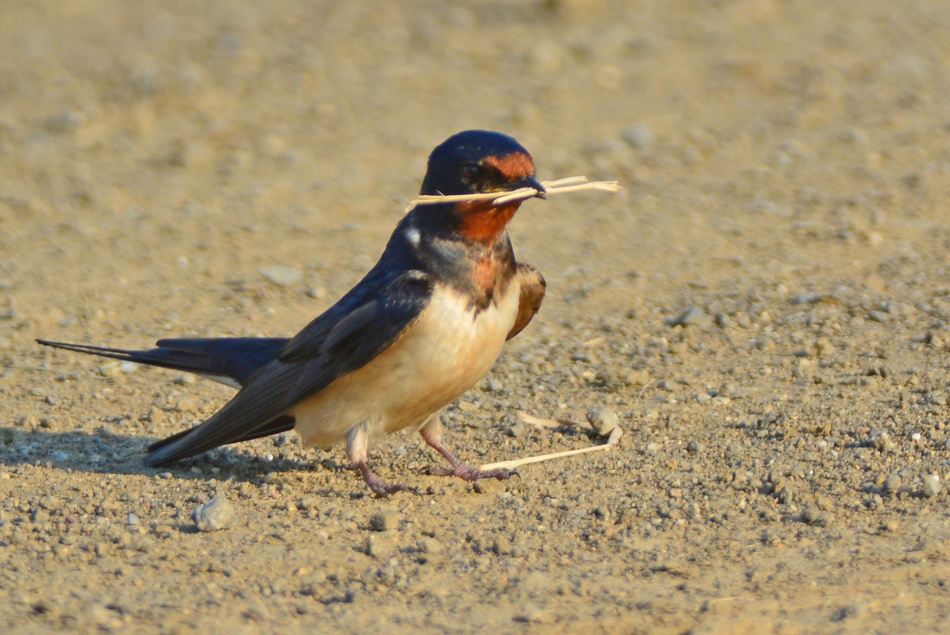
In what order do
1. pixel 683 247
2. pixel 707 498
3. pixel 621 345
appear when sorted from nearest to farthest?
1. pixel 707 498
2. pixel 621 345
3. pixel 683 247

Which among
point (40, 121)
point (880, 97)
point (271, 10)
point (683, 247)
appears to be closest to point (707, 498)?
point (683, 247)

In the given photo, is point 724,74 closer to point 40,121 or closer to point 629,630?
point 40,121

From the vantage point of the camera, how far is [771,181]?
328 inches

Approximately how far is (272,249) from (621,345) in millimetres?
2453

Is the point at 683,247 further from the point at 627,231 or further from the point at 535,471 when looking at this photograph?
the point at 535,471

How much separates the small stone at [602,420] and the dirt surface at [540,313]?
0.06m

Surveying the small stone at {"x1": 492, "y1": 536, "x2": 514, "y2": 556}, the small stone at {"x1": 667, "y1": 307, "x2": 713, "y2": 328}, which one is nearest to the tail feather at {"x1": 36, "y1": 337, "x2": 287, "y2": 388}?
the small stone at {"x1": 492, "y1": 536, "x2": 514, "y2": 556}

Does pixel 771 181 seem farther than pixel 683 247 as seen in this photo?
Yes

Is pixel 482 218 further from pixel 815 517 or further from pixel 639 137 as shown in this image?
pixel 639 137

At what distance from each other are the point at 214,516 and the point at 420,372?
2.75 feet

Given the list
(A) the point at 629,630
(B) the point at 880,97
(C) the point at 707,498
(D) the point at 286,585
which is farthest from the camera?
(B) the point at 880,97

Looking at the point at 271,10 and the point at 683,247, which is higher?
the point at 271,10

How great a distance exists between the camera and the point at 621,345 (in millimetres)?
6133

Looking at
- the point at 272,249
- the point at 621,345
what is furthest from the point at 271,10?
the point at 621,345
